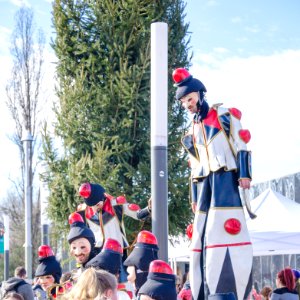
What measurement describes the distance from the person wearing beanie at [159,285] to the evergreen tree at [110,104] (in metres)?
6.29

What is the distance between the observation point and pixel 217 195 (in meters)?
5.38

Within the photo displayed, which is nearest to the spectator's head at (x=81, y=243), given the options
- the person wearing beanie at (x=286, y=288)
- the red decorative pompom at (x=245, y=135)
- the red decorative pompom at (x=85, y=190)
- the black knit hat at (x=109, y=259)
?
the black knit hat at (x=109, y=259)

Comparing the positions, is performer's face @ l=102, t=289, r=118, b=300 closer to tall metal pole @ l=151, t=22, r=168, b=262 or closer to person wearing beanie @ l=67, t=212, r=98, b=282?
person wearing beanie @ l=67, t=212, r=98, b=282

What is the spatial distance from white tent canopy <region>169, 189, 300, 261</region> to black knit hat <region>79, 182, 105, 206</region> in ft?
9.75

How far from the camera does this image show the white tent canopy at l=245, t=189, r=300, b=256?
365 inches

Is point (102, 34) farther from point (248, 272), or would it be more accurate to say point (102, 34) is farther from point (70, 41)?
point (248, 272)

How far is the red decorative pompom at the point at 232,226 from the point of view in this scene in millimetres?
5293

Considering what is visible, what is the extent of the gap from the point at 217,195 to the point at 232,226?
10.5 inches

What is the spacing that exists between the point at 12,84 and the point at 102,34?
1234 centimetres

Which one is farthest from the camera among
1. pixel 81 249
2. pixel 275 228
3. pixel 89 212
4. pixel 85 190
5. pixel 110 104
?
pixel 110 104

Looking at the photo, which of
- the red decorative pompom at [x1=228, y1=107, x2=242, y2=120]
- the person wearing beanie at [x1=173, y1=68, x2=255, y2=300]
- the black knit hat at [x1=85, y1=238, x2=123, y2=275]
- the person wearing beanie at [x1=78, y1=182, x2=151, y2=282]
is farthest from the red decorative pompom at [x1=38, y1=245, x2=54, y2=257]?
the red decorative pompom at [x1=228, y1=107, x2=242, y2=120]

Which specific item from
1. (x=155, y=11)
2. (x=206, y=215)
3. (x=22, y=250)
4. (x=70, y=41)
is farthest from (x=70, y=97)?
(x=22, y=250)

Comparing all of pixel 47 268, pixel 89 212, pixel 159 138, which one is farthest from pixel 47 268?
pixel 159 138

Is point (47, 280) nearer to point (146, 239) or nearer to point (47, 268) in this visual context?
point (47, 268)
